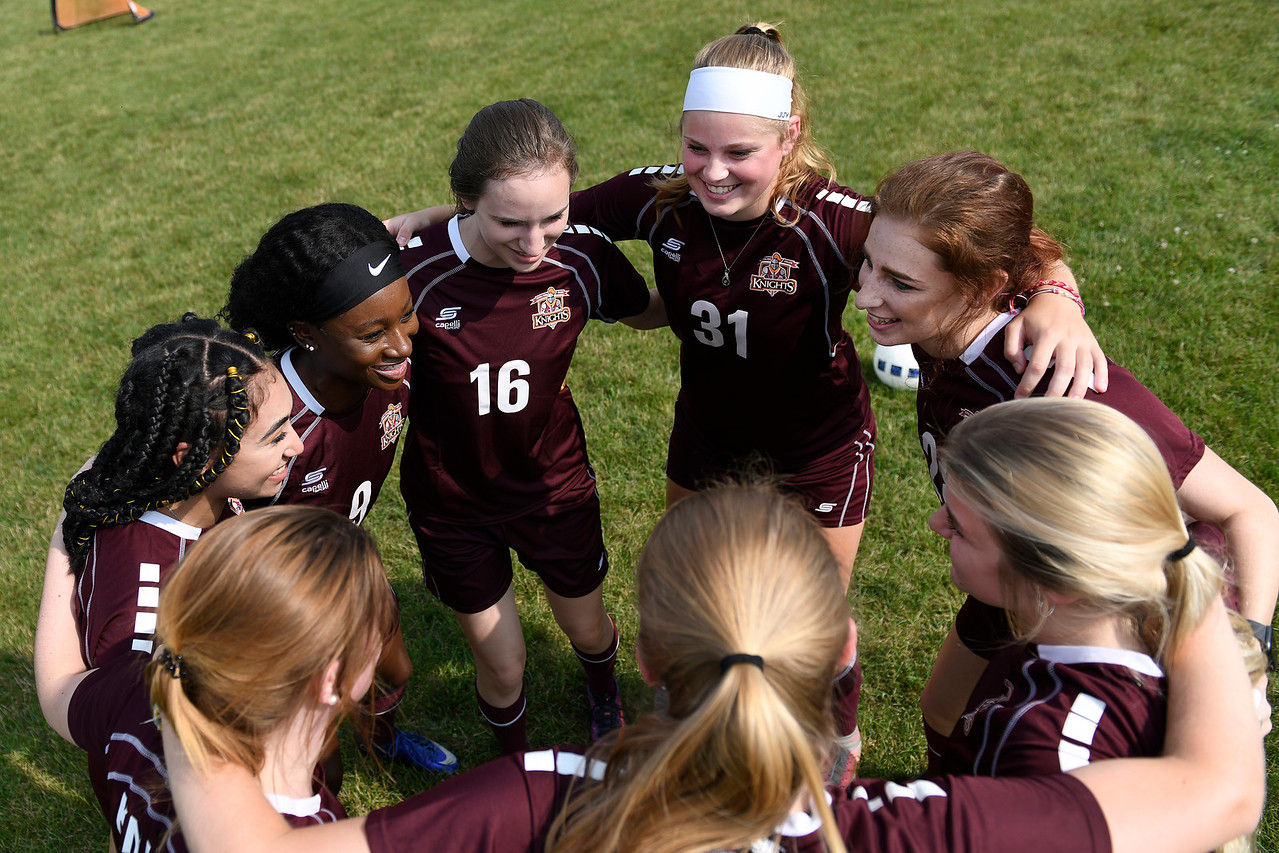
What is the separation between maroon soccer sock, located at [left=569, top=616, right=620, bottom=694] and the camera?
132 inches

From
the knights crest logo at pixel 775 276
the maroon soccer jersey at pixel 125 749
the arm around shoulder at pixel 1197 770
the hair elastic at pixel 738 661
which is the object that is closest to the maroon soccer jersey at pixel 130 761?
the maroon soccer jersey at pixel 125 749

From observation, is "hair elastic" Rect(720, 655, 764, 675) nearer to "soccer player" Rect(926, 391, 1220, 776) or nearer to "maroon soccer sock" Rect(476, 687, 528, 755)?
"soccer player" Rect(926, 391, 1220, 776)

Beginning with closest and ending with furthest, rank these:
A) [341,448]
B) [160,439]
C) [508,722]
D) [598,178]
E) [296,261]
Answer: [160,439]
[296,261]
[341,448]
[508,722]
[598,178]

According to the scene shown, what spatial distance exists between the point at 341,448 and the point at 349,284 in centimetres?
54

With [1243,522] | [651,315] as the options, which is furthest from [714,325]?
[1243,522]

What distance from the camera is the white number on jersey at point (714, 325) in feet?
9.76

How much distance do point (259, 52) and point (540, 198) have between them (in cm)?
1309

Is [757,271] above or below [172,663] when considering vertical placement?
above

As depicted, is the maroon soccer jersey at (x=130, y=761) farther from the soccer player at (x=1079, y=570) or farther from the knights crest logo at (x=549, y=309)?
the knights crest logo at (x=549, y=309)

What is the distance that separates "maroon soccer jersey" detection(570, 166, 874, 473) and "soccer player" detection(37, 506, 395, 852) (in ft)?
5.14

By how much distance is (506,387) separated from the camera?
284 cm

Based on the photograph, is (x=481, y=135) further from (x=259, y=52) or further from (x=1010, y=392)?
(x=259, y=52)

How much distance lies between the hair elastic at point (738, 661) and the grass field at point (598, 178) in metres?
2.06

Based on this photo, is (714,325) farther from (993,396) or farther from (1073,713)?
(1073,713)
